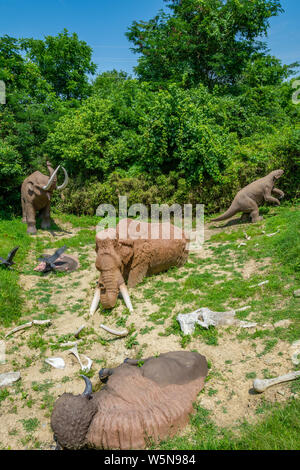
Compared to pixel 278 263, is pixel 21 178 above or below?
above

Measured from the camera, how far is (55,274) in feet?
25.9

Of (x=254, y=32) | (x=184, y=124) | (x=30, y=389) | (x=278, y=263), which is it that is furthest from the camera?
(x=254, y=32)

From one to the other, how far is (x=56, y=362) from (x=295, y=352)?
11.0 feet

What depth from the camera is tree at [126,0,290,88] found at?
1609 cm

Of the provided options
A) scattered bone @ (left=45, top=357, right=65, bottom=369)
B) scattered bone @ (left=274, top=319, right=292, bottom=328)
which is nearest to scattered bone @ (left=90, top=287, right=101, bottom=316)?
scattered bone @ (left=45, top=357, right=65, bottom=369)

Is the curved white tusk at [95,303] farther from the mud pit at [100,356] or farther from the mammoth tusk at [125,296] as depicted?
the mammoth tusk at [125,296]

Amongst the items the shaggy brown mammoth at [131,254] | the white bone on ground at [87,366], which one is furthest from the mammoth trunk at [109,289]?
the white bone on ground at [87,366]

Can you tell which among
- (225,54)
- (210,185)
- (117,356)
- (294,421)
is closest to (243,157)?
(210,185)

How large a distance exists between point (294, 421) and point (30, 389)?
10.6ft

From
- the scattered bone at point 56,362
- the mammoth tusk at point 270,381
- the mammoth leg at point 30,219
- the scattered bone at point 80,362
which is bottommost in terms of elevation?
the scattered bone at point 56,362

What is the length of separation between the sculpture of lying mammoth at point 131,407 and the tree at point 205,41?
49.2ft

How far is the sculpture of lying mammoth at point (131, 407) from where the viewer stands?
304cm

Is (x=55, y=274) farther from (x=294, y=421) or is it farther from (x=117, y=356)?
(x=294, y=421)

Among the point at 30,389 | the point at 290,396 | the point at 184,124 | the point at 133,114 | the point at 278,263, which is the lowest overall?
the point at 30,389
